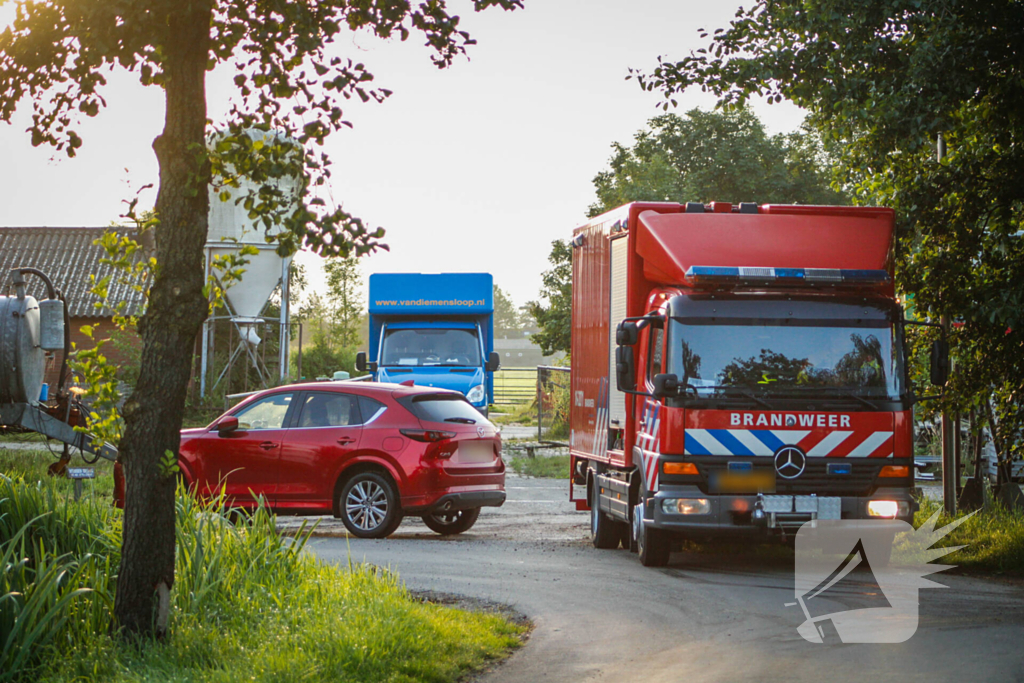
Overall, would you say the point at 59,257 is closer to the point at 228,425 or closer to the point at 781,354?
the point at 228,425

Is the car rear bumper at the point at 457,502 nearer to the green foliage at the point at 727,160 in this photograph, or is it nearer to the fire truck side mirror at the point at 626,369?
the fire truck side mirror at the point at 626,369

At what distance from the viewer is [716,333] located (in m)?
10.6

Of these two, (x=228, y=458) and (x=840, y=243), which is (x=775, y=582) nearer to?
(x=840, y=243)

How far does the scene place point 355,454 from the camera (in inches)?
525

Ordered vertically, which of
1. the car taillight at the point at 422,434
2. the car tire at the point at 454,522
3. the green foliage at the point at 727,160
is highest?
the green foliage at the point at 727,160

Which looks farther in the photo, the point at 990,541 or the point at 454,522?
the point at 454,522

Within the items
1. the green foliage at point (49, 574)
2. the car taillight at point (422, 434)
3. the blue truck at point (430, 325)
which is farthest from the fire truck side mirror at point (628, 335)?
the blue truck at point (430, 325)

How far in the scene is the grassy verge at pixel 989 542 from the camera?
11273mm

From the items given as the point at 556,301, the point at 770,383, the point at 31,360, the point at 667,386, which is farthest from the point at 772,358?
the point at 556,301

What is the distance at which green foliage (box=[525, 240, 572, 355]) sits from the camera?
131 ft

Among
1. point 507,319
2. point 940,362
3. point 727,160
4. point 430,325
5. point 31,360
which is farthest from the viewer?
point 507,319

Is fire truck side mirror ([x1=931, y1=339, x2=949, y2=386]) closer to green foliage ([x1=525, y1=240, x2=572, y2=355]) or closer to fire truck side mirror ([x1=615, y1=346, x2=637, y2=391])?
fire truck side mirror ([x1=615, y1=346, x2=637, y2=391])

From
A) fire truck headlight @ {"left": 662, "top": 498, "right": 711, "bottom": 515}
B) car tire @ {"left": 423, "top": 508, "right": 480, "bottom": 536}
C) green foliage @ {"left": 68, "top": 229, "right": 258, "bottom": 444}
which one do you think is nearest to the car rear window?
car tire @ {"left": 423, "top": 508, "right": 480, "bottom": 536}

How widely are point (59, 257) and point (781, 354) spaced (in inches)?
1494
